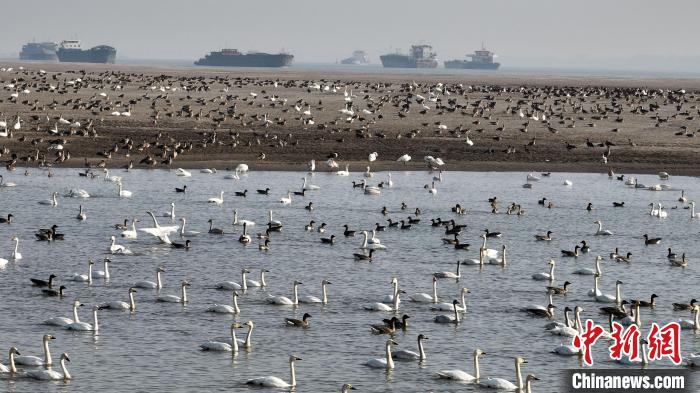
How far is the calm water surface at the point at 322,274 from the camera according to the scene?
82.9ft

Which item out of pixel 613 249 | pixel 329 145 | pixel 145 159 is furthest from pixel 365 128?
pixel 613 249

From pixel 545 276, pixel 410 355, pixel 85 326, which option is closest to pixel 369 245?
pixel 545 276

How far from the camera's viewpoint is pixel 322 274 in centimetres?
3538

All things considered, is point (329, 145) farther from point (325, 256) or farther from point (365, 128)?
point (325, 256)

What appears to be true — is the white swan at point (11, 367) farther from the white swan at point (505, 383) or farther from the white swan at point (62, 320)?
the white swan at point (505, 383)

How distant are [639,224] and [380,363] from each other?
75.6 ft

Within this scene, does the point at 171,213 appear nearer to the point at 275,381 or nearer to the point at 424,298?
the point at 424,298

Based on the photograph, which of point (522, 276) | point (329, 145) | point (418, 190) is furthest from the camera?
point (329, 145)

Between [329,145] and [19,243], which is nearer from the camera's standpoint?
[19,243]

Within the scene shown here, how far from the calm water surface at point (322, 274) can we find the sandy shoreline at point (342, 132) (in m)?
3.46

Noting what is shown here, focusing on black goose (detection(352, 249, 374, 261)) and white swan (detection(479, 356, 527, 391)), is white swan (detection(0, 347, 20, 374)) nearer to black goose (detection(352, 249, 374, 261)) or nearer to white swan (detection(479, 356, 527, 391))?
white swan (detection(479, 356, 527, 391))

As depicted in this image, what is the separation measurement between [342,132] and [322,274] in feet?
112

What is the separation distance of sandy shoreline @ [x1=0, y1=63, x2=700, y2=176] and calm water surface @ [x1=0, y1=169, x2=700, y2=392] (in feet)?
11.4

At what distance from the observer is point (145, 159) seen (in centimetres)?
5800
